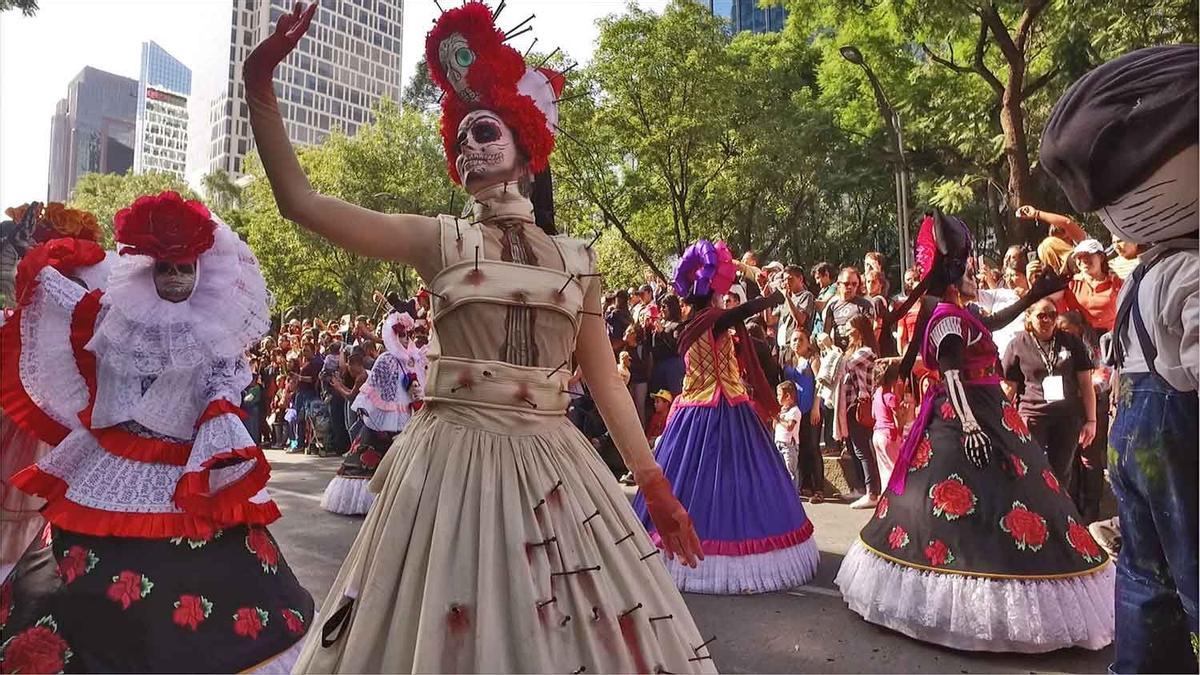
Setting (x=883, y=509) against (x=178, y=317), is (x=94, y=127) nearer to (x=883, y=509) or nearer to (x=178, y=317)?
(x=178, y=317)

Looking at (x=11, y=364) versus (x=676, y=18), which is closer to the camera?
(x=11, y=364)

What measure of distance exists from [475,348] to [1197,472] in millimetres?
1818

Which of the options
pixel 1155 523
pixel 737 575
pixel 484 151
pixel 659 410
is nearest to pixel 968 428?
pixel 737 575

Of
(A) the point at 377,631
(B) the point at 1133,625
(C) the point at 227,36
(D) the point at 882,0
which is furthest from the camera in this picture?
(C) the point at 227,36

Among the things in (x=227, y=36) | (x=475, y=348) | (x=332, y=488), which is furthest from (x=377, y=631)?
(x=227, y=36)

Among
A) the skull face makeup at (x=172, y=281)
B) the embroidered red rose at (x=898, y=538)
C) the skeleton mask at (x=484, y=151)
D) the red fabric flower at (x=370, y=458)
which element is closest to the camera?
the skeleton mask at (x=484, y=151)

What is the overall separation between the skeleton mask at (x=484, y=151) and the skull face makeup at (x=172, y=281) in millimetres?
1492

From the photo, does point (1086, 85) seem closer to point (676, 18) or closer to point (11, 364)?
point (11, 364)

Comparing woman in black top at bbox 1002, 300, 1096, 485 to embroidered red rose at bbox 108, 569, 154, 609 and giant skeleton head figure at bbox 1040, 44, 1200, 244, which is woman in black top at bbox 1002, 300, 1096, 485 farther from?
embroidered red rose at bbox 108, 569, 154, 609

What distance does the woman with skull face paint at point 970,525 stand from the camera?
11.6 ft

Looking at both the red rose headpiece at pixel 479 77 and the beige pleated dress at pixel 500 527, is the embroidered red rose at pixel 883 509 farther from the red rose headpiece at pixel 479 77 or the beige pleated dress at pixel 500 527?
the red rose headpiece at pixel 479 77

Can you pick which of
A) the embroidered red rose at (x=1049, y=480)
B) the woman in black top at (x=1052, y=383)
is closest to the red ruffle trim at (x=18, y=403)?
the embroidered red rose at (x=1049, y=480)

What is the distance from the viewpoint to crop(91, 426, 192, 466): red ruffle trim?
9.27 feet

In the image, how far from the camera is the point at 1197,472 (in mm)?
1909
